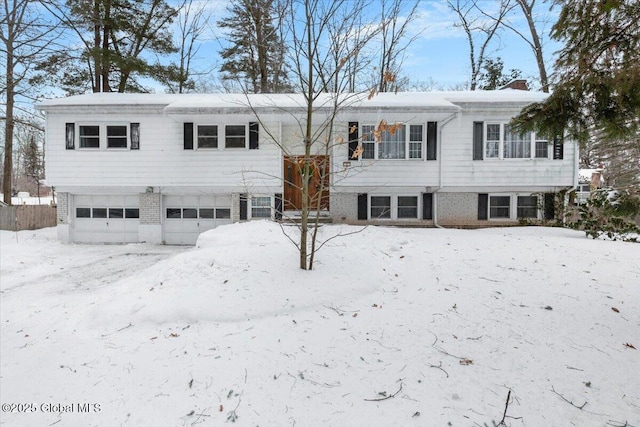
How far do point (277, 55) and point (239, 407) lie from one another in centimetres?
618

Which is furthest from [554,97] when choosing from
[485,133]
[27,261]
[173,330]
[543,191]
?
[27,261]

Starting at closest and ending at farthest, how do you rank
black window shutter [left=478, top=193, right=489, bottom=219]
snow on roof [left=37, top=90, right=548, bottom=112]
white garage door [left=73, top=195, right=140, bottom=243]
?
snow on roof [left=37, top=90, right=548, bottom=112] < black window shutter [left=478, top=193, right=489, bottom=219] < white garage door [left=73, top=195, right=140, bottom=243]

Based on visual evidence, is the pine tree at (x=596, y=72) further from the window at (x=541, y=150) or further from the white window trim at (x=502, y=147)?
the window at (x=541, y=150)

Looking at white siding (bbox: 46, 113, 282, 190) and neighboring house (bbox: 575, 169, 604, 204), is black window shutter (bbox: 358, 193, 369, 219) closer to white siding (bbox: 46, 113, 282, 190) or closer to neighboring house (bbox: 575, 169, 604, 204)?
white siding (bbox: 46, 113, 282, 190)

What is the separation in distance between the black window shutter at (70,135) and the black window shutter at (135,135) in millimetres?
2131

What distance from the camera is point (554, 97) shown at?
438 centimetres

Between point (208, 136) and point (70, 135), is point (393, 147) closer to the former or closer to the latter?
point (208, 136)

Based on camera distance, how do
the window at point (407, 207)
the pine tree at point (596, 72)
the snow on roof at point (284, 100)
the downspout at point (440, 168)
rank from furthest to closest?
the window at point (407, 207) → the downspout at point (440, 168) → the snow on roof at point (284, 100) → the pine tree at point (596, 72)

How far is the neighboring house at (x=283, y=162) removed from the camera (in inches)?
484

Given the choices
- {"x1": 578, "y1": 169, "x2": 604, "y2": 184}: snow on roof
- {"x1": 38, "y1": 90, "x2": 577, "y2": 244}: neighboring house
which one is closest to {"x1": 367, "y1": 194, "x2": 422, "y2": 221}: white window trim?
Answer: {"x1": 38, "y1": 90, "x2": 577, "y2": 244}: neighboring house

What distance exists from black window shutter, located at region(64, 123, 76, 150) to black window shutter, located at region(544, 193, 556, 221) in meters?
17.9

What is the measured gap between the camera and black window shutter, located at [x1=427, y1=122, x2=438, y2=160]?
12266 millimetres

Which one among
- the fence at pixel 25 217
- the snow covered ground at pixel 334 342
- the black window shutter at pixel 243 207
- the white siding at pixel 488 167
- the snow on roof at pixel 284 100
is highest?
the snow on roof at pixel 284 100

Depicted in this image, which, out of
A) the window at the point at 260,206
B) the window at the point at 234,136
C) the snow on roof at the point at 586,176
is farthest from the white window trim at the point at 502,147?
the snow on roof at the point at 586,176
